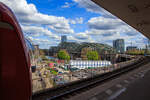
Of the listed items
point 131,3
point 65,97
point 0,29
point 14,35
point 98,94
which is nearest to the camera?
point 0,29

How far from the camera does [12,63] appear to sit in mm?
1799

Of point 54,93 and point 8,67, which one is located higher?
point 8,67

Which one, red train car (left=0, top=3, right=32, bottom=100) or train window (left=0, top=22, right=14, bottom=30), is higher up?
train window (left=0, top=22, right=14, bottom=30)

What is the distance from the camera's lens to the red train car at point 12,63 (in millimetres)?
1695

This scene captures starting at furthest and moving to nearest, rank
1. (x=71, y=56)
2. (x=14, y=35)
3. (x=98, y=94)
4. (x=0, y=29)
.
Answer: (x=71, y=56) < (x=98, y=94) < (x=14, y=35) < (x=0, y=29)

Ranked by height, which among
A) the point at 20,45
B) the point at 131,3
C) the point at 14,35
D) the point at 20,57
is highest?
the point at 131,3

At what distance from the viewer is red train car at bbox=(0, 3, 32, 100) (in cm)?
170

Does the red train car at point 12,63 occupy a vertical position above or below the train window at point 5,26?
below

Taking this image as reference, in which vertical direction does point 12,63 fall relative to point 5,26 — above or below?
below

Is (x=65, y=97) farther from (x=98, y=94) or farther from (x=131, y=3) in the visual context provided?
(x=131, y=3)

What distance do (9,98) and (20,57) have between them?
1.83 ft

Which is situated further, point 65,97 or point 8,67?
point 65,97

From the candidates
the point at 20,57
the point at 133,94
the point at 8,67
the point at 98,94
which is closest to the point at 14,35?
the point at 20,57

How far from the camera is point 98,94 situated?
625 cm
